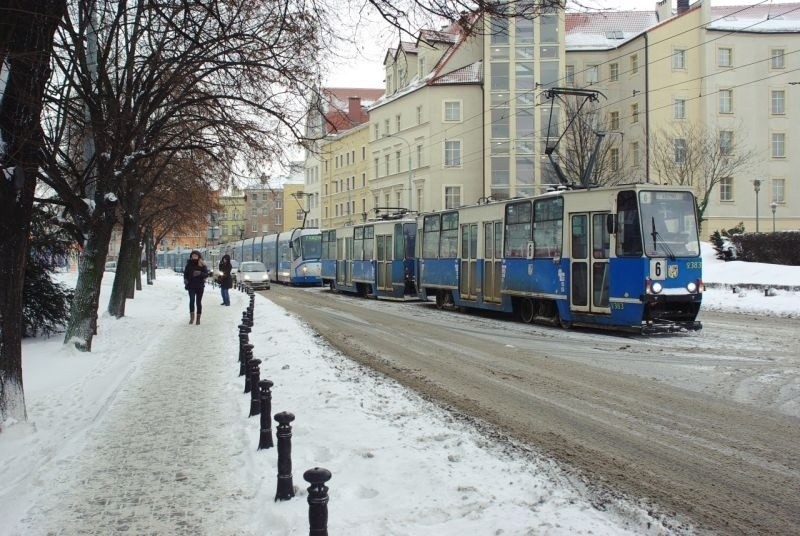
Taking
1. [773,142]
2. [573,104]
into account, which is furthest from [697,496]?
[773,142]

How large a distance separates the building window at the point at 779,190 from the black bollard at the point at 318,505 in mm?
51583

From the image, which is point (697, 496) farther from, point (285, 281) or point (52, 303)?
point (285, 281)

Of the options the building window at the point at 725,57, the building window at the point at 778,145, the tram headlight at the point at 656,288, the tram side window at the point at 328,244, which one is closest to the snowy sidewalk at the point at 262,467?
the tram headlight at the point at 656,288

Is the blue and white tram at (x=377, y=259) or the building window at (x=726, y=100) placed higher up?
the building window at (x=726, y=100)

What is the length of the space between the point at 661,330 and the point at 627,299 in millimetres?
1023

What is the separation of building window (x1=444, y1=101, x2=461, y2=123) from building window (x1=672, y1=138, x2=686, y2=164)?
1810 centimetres

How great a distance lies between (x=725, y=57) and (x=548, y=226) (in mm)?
38297

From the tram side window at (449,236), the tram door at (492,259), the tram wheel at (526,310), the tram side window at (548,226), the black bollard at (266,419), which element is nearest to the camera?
the black bollard at (266,419)

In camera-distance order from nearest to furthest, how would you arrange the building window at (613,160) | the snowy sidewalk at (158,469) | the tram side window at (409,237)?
the snowy sidewalk at (158,469) < the tram side window at (409,237) < the building window at (613,160)

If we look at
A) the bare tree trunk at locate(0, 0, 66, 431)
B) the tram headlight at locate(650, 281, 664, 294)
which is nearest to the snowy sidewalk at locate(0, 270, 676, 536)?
the bare tree trunk at locate(0, 0, 66, 431)

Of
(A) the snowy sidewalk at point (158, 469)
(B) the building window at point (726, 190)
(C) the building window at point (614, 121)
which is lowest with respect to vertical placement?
(A) the snowy sidewalk at point (158, 469)

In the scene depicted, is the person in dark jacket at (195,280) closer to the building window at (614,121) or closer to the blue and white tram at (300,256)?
the blue and white tram at (300,256)

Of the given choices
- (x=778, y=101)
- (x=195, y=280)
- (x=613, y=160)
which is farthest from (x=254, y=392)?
(x=778, y=101)

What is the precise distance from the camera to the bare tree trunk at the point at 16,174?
24.0ft
